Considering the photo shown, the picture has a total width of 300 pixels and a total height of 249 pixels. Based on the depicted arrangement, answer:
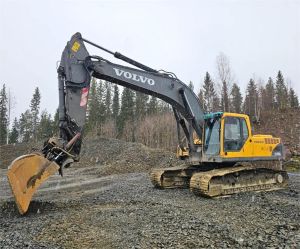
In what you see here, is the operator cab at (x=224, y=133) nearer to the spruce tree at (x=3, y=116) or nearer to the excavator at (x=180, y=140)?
the excavator at (x=180, y=140)

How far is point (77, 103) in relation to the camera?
334 inches

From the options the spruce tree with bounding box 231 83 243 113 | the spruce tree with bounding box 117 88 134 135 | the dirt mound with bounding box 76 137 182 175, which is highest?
the spruce tree with bounding box 231 83 243 113

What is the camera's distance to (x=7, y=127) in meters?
55.1

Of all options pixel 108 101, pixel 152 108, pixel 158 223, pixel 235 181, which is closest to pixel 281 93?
pixel 152 108

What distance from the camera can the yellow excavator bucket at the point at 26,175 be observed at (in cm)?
682

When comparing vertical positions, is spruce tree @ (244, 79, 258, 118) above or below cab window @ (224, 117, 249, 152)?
above

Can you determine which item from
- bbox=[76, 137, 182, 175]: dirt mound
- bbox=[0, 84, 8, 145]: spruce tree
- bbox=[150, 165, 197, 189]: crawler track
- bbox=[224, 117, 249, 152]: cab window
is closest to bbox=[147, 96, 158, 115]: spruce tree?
bbox=[0, 84, 8, 145]: spruce tree

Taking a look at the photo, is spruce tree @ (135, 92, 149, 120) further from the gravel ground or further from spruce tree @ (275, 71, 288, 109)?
the gravel ground

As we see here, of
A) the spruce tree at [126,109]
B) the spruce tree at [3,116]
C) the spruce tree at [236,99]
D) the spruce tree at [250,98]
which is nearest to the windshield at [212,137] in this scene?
the spruce tree at [126,109]

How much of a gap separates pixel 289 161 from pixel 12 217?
2214 centimetres

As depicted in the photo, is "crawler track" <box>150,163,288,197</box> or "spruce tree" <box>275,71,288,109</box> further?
"spruce tree" <box>275,71,288,109</box>

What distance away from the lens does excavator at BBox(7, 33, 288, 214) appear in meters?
7.70

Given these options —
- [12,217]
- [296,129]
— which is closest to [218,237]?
[12,217]

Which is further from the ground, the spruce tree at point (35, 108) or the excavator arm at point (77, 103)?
the spruce tree at point (35, 108)
